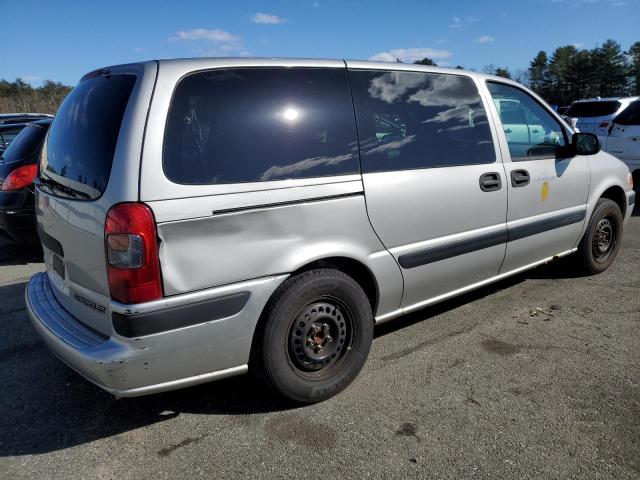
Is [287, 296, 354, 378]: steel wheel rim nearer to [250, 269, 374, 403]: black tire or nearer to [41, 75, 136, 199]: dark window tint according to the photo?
[250, 269, 374, 403]: black tire

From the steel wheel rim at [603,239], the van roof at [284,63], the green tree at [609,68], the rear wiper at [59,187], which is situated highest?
the green tree at [609,68]

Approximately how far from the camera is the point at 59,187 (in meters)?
2.83

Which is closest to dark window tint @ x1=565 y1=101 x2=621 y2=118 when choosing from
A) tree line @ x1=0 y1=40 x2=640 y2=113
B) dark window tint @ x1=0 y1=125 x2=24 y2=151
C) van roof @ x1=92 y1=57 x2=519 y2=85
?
van roof @ x1=92 y1=57 x2=519 y2=85

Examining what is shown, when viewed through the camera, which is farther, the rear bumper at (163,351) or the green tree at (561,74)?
the green tree at (561,74)

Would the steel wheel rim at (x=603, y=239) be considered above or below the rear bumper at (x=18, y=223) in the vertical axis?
below

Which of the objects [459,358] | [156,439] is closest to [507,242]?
[459,358]

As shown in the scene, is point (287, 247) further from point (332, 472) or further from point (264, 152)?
point (332, 472)

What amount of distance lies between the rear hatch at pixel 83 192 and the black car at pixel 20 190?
3.11 metres

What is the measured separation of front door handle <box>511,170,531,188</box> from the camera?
391cm

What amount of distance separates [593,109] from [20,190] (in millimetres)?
13268

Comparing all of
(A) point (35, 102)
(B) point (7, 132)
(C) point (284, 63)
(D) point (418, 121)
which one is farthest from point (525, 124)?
(A) point (35, 102)

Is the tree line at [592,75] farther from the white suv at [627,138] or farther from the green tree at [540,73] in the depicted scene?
the white suv at [627,138]

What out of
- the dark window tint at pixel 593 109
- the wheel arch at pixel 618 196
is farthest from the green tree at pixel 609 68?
the wheel arch at pixel 618 196

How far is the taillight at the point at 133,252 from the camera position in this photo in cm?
234
